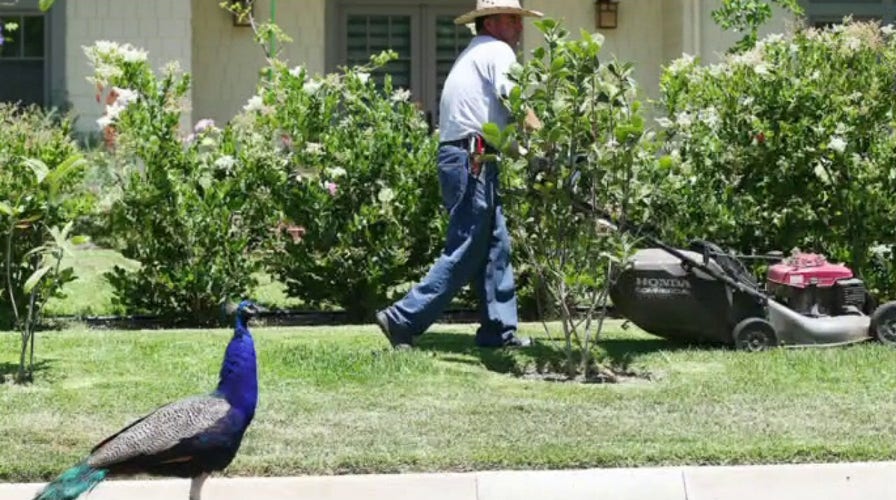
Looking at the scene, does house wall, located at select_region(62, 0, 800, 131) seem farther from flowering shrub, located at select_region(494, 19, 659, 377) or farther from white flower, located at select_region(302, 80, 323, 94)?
flowering shrub, located at select_region(494, 19, 659, 377)

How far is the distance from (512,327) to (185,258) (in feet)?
8.40

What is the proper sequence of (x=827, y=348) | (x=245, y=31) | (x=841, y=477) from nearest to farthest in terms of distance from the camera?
(x=841, y=477) < (x=827, y=348) < (x=245, y=31)

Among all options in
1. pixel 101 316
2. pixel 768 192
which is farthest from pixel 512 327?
pixel 101 316

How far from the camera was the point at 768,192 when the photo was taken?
1124cm

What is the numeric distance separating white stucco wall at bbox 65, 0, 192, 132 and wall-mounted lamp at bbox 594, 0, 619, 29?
4.26 m

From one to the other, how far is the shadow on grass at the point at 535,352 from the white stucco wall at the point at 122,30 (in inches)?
283

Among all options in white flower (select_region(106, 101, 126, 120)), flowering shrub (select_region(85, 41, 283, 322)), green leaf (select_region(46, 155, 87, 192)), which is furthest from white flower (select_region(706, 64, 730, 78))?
green leaf (select_region(46, 155, 87, 192))

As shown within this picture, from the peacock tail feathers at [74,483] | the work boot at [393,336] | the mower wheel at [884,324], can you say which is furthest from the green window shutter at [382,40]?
the peacock tail feathers at [74,483]

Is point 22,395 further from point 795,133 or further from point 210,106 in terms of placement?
point 210,106

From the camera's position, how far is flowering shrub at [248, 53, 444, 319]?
11227mm

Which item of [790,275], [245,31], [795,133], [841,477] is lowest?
[841,477]

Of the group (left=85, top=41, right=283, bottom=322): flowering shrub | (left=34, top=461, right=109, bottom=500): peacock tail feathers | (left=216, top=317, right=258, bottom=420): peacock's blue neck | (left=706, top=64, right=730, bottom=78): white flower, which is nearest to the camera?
(left=34, top=461, right=109, bottom=500): peacock tail feathers

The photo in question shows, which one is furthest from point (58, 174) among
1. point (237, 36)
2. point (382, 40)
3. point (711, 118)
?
point (382, 40)

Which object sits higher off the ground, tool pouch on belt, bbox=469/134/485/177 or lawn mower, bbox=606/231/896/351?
tool pouch on belt, bbox=469/134/485/177
